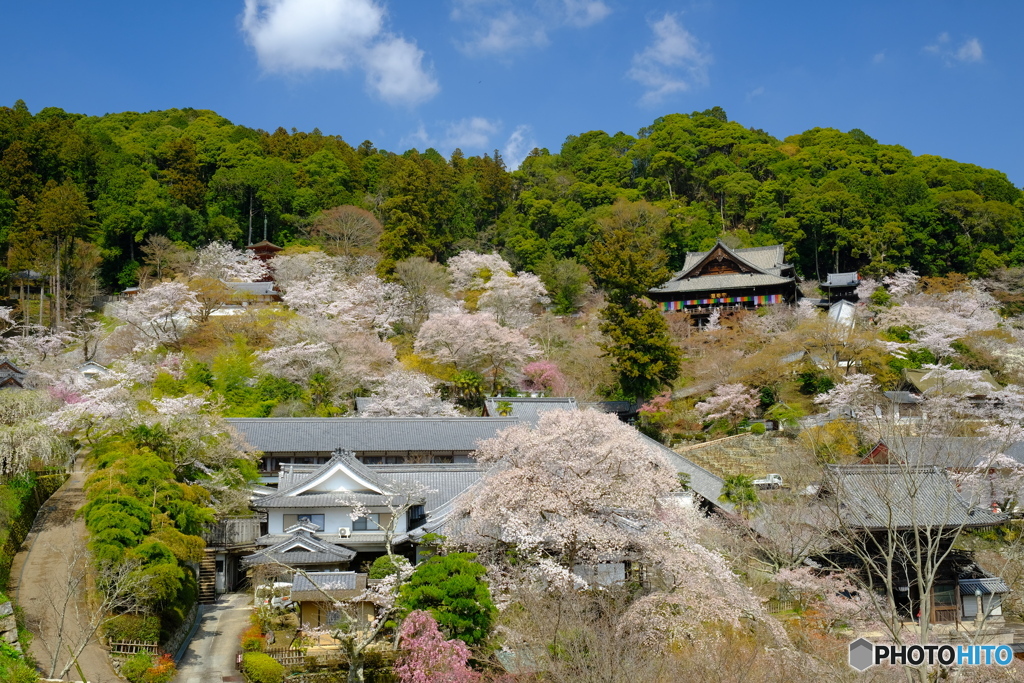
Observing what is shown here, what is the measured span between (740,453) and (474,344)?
10516 millimetres

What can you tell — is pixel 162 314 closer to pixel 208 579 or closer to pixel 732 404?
pixel 208 579

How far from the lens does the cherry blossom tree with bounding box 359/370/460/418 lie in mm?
27328

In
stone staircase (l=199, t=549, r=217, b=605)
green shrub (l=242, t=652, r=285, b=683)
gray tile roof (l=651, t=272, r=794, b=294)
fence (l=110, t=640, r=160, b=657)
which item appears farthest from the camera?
gray tile roof (l=651, t=272, r=794, b=294)

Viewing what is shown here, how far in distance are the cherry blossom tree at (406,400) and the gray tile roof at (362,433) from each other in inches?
78.3

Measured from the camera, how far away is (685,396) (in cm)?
2880

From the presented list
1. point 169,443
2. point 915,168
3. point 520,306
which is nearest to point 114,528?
point 169,443

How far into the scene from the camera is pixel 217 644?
15.6 m

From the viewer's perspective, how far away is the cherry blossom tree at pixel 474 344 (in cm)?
2930

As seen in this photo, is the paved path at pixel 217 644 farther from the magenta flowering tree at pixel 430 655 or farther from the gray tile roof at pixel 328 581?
the magenta flowering tree at pixel 430 655

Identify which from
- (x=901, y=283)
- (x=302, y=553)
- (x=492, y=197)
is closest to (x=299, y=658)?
(x=302, y=553)

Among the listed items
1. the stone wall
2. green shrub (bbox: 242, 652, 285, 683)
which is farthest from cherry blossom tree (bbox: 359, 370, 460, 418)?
the stone wall

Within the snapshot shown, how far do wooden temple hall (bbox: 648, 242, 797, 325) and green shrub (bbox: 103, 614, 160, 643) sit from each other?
2771cm

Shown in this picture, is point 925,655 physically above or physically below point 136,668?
above

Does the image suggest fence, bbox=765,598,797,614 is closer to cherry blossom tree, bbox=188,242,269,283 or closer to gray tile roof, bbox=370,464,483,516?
gray tile roof, bbox=370,464,483,516
